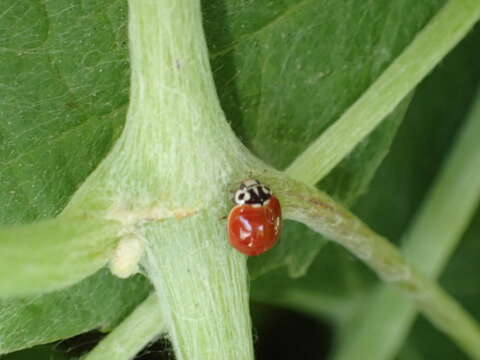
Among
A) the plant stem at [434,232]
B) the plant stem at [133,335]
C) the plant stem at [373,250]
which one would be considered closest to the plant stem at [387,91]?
the plant stem at [373,250]

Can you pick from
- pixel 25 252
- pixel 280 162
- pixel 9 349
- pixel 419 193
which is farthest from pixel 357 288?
pixel 25 252

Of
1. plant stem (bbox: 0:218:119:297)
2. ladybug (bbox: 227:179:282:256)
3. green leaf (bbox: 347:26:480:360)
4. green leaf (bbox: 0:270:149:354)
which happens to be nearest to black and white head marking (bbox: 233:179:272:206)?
ladybug (bbox: 227:179:282:256)

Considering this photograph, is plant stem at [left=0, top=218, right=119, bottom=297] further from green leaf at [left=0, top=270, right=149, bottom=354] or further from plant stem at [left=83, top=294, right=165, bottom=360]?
green leaf at [left=0, top=270, right=149, bottom=354]

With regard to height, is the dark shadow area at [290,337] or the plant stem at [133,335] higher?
the plant stem at [133,335]

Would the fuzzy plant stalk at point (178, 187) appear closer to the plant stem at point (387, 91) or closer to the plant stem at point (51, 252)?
the plant stem at point (51, 252)

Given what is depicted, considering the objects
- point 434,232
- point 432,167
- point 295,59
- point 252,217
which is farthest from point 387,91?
point 432,167
